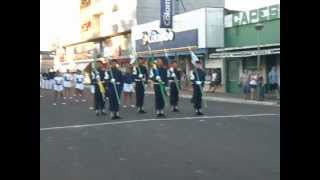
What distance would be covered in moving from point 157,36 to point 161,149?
103ft

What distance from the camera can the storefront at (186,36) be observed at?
3244cm

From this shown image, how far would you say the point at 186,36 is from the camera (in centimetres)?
3519

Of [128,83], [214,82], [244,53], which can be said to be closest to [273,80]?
[244,53]

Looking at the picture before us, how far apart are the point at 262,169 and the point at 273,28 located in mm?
20845

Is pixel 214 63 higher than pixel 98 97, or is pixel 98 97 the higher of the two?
pixel 214 63

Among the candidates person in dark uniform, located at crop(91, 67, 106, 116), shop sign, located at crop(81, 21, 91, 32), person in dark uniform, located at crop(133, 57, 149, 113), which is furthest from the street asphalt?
shop sign, located at crop(81, 21, 91, 32)

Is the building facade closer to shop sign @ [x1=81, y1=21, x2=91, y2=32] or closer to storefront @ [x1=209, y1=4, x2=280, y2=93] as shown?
shop sign @ [x1=81, y1=21, x2=91, y2=32]

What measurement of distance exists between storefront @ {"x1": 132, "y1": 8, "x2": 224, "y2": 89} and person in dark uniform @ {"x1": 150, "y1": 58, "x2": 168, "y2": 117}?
15843mm

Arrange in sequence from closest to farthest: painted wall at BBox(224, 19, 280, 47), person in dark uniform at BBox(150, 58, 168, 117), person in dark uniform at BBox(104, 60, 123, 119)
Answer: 1. person in dark uniform at BBox(104, 60, 123, 119)
2. person in dark uniform at BBox(150, 58, 168, 117)
3. painted wall at BBox(224, 19, 280, 47)

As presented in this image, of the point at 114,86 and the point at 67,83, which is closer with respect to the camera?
the point at 114,86

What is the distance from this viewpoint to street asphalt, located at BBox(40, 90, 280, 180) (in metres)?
6.71

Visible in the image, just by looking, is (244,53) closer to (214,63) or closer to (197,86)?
(214,63)

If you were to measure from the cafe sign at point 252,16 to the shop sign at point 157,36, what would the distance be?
21.4ft
